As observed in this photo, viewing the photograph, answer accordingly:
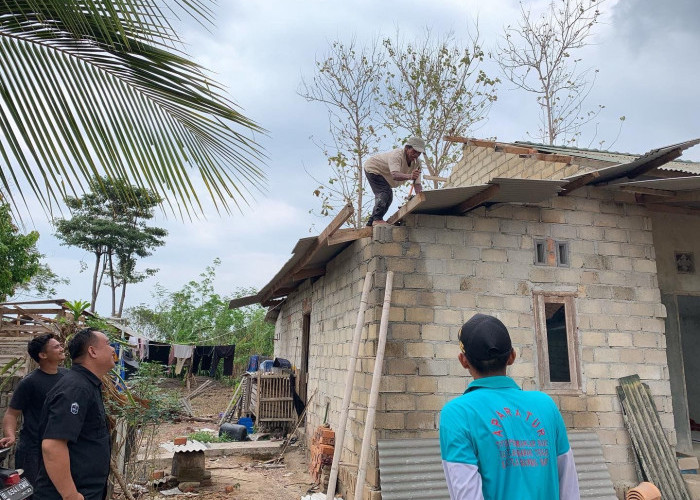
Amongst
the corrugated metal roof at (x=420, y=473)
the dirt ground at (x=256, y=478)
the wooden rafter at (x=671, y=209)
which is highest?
the wooden rafter at (x=671, y=209)

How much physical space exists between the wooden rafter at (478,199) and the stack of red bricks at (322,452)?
3.48 m

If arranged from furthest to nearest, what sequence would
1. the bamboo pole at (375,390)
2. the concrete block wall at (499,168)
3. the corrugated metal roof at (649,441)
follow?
the concrete block wall at (499,168) < the corrugated metal roof at (649,441) < the bamboo pole at (375,390)

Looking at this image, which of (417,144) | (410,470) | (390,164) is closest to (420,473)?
(410,470)

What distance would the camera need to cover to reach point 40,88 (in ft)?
5.58

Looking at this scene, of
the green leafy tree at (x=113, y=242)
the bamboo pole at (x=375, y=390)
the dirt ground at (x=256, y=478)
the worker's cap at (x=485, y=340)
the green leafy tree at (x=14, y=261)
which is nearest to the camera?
the worker's cap at (x=485, y=340)

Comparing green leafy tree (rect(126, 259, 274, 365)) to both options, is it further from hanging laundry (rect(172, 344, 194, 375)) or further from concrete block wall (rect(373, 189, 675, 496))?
concrete block wall (rect(373, 189, 675, 496))

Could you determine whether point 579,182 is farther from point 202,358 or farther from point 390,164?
point 202,358

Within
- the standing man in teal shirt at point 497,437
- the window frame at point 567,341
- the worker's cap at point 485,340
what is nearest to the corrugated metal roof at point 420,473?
the window frame at point 567,341

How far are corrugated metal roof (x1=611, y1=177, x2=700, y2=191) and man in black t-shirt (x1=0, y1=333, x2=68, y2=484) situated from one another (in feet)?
18.9

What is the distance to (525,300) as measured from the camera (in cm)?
594

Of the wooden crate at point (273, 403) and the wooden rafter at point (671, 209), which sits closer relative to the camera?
the wooden rafter at point (671, 209)

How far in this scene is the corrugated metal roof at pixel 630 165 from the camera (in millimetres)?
5216

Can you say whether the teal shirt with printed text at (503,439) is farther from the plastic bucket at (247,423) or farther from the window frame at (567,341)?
the plastic bucket at (247,423)

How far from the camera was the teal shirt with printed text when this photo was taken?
1642 mm
